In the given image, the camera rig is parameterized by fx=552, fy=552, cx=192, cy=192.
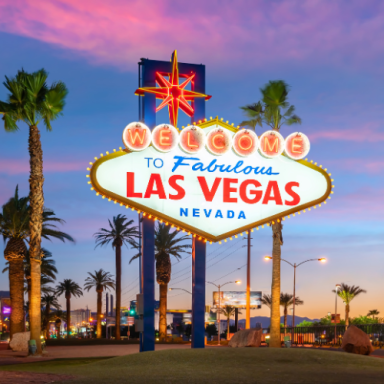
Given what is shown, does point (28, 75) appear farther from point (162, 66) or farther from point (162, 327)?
point (162, 327)

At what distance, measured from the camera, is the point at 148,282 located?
23250 millimetres

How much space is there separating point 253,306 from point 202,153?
306 feet

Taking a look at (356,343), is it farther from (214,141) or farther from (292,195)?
(214,141)

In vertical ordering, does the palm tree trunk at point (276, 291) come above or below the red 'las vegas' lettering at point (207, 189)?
below

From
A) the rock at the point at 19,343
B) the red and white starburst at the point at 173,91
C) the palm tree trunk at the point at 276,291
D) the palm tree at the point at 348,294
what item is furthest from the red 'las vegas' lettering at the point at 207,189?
the palm tree at the point at 348,294

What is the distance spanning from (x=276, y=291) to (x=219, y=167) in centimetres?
994

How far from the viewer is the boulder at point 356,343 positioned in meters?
25.5

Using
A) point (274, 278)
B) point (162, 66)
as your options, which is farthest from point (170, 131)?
point (274, 278)

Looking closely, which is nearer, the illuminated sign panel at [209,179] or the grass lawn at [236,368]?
the grass lawn at [236,368]

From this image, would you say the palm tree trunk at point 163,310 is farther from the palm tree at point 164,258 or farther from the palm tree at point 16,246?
the palm tree at point 16,246

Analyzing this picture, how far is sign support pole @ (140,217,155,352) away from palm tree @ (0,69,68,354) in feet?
25.4

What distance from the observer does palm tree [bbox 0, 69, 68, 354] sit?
2884 cm

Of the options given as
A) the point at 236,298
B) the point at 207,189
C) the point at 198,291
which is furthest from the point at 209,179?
the point at 236,298

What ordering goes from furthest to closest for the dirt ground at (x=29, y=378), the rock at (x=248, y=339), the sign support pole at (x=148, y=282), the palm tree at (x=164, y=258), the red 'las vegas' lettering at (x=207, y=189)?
the palm tree at (x=164, y=258)
the rock at (x=248, y=339)
the red 'las vegas' lettering at (x=207, y=189)
the sign support pole at (x=148, y=282)
the dirt ground at (x=29, y=378)
